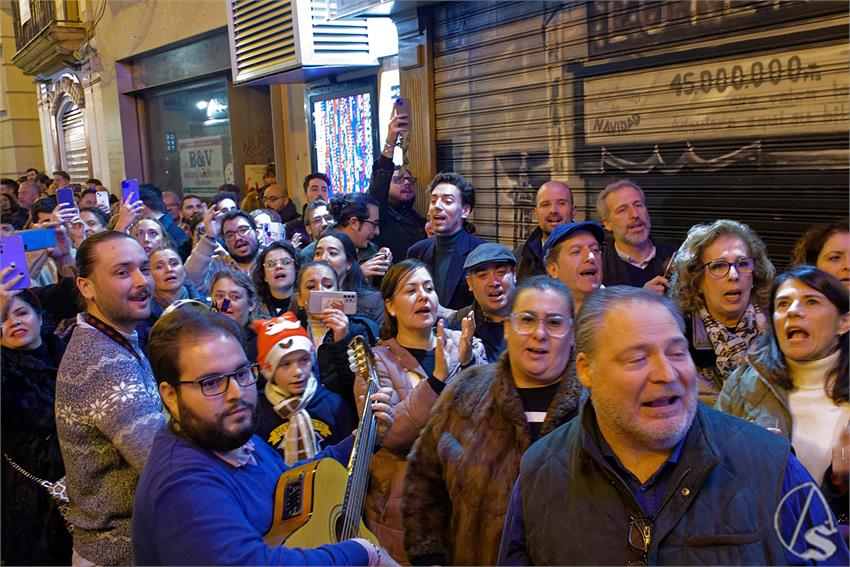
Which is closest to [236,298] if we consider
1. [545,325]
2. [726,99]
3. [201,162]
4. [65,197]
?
[545,325]

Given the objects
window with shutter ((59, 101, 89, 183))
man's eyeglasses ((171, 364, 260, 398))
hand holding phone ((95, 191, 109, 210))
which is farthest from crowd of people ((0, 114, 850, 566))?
window with shutter ((59, 101, 89, 183))

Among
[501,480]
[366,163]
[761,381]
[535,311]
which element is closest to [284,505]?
[501,480]

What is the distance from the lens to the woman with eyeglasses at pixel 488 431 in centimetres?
253

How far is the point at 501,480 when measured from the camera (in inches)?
99.0

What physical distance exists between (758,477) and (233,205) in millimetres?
5799

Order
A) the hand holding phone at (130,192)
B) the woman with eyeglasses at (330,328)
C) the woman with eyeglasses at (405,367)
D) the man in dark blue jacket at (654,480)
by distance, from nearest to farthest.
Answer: the man in dark blue jacket at (654,480) < the woman with eyeglasses at (405,367) < the woman with eyeglasses at (330,328) < the hand holding phone at (130,192)

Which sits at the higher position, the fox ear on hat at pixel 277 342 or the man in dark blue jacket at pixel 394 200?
the man in dark blue jacket at pixel 394 200

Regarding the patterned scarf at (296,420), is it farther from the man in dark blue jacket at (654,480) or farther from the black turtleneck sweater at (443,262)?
the black turtleneck sweater at (443,262)

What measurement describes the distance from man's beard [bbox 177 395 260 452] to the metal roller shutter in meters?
3.50

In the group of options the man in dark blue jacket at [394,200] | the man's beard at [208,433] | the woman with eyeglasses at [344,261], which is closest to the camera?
the man's beard at [208,433]

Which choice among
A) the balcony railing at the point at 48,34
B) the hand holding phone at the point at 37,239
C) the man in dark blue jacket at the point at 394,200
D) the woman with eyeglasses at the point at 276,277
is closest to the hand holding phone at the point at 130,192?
the hand holding phone at the point at 37,239

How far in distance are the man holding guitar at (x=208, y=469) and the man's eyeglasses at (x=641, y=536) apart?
779 millimetres

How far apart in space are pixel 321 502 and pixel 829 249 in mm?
2462

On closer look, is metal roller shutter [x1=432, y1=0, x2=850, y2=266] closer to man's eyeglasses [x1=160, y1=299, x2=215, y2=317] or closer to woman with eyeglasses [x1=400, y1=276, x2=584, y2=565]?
woman with eyeglasses [x1=400, y1=276, x2=584, y2=565]
